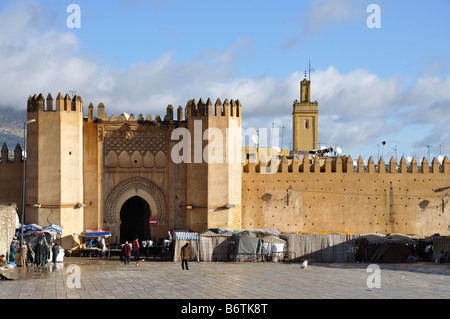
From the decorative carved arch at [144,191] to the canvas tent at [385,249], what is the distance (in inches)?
320

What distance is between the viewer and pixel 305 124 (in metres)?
54.2

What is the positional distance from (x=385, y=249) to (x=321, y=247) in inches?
92.2

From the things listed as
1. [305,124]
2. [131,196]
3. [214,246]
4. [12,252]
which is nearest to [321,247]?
[214,246]

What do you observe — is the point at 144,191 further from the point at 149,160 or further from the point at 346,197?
the point at 346,197

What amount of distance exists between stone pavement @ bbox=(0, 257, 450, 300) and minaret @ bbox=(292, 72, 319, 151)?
32.2 meters

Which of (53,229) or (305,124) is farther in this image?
(305,124)

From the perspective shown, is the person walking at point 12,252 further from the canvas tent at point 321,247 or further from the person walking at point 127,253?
the canvas tent at point 321,247

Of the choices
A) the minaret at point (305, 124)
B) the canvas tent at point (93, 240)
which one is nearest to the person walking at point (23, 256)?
the canvas tent at point (93, 240)

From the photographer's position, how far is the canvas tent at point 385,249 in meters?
22.9

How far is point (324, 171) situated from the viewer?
27219mm

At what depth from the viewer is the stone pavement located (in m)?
14.1

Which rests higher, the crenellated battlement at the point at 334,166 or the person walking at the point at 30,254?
the crenellated battlement at the point at 334,166
